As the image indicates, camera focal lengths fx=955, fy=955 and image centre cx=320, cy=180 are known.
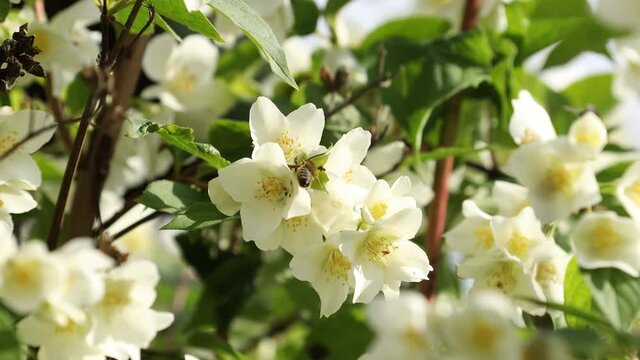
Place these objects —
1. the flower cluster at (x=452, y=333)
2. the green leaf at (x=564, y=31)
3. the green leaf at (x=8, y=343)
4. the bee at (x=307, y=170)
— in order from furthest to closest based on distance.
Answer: the green leaf at (x=564, y=31)
the bee at (x=307, y=170)
the green leaf at (x=8, y=343)
the flower cluster at (x=452, y=333)

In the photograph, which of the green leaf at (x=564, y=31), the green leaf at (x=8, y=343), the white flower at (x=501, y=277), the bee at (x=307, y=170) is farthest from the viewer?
the green leaf at (x=564, y=31)

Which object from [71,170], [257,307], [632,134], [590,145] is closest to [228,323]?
[257,307]

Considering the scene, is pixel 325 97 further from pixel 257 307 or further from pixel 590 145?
pixel 257 307

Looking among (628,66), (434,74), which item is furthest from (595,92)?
(434,74)

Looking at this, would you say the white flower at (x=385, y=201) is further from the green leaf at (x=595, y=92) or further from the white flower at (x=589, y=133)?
the green leaf at (x=595, y=92)

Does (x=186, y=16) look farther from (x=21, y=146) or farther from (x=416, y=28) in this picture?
(x=416, y=28)

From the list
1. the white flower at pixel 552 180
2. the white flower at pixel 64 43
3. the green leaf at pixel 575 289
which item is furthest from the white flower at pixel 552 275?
the white flower at pixel 64 43
